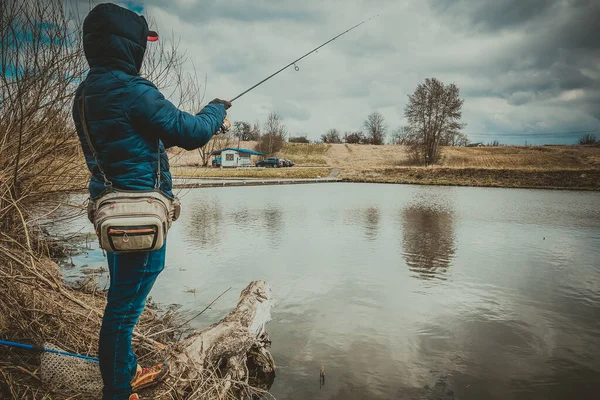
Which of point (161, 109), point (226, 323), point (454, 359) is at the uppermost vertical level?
point (161, 109)

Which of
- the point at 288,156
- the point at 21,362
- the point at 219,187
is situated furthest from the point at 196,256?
the point at 288,156

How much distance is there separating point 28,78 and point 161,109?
2342mm

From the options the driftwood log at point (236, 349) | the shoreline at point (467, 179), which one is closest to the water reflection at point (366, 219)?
the driftwood log at point (236, 349)

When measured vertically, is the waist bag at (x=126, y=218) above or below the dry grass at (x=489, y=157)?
below

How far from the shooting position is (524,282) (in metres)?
6.09

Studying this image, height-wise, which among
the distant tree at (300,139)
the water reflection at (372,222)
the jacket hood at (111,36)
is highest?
the distant tree at (300,139)

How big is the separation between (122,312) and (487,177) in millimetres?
34734

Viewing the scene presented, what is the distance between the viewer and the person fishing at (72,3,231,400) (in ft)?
→ 6.15

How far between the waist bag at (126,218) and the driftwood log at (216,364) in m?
1.13

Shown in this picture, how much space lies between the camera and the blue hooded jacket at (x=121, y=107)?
187 centimetres

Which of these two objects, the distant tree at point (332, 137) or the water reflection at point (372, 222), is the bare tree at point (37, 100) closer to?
the water reflection at point (372, 222)

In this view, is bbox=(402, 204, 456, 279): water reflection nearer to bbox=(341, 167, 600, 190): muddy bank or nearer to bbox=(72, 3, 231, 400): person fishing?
bbox=(72, 3, 231, 400): person fishing

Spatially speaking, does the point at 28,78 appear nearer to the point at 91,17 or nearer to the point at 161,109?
the point at 91,17

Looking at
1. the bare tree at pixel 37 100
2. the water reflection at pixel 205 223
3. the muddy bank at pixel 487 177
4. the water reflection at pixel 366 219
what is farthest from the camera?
the muddy bank at pixel 487 177
